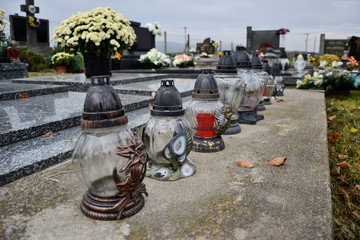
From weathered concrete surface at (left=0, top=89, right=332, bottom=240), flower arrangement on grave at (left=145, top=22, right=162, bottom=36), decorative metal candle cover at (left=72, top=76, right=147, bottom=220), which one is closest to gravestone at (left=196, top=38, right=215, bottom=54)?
flower arrangement on grave at (left=145, top=22, right=162, bottom=36)

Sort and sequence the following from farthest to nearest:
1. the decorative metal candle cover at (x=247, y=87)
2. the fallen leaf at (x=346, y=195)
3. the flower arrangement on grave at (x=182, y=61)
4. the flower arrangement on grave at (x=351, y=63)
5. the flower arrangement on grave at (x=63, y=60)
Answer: the flower arrangement on grave at (x=63, y=60) < the flower arrangement on grave at (x=182, y=61) < the flower arrangement on grave at (x=351, y=63) < the decorative metal candle cover at (x=247, y=87) < the fallen leaf at (x=346, y=195)

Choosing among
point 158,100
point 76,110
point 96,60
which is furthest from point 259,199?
point 96,60

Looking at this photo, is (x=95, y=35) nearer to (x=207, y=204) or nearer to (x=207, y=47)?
(x=207, y=204)

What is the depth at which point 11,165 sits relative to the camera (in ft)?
6.06

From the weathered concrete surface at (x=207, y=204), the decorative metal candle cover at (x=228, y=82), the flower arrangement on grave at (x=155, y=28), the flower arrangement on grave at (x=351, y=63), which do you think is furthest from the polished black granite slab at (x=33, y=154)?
the flower arrangement on grave at (x=155, y=28)

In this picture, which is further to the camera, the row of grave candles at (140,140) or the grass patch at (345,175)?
the grass patch at (345,175)

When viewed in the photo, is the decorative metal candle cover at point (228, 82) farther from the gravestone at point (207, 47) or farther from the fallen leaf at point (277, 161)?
the gravestone at point (207, 47)

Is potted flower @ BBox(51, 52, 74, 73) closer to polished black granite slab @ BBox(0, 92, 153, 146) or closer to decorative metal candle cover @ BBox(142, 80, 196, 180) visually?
polished black granite slab @ BBox(0, 92, 153, 146)

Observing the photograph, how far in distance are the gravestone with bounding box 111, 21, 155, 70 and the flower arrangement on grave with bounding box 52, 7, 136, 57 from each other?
3824 millimetres

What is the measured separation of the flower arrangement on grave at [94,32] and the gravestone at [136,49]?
12.5 ft

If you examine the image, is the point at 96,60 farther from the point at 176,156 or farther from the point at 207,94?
the point at 176,156

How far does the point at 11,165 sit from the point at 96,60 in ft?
14.5

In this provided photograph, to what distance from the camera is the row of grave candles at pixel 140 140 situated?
1.33m

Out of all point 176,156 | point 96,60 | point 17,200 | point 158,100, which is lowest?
point 17,200
